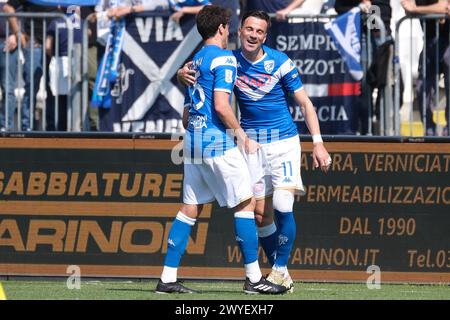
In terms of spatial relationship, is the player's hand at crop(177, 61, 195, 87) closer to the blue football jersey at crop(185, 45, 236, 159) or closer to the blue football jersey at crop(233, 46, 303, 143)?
the blue football jersey at crop(185, 45, 236, 159)

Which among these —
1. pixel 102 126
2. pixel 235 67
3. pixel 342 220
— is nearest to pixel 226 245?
pixel 342 220

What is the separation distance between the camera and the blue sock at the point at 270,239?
36.6 ft

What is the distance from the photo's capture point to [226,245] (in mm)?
12516

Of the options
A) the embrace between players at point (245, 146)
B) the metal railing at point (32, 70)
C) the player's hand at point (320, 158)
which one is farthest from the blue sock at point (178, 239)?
the metal railing at point (32, 70)

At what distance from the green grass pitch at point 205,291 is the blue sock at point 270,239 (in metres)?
0.41

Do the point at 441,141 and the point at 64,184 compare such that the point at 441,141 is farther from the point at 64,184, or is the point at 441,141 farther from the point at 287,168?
the point at 64,184

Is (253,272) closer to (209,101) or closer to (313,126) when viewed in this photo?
(313,126)

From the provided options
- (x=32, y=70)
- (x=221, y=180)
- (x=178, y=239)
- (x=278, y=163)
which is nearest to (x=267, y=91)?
(x=278, y=163)

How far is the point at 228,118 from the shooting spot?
10047mm

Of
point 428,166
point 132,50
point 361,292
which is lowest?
point 361,292

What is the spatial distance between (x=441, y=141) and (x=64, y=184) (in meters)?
3.83

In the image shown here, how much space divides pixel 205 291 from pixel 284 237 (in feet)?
3.00

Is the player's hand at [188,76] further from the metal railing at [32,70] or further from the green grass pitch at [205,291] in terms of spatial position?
the metal railing at [32,70]
